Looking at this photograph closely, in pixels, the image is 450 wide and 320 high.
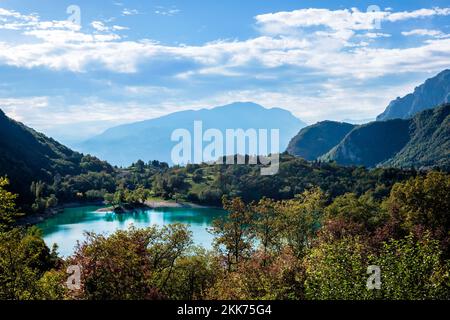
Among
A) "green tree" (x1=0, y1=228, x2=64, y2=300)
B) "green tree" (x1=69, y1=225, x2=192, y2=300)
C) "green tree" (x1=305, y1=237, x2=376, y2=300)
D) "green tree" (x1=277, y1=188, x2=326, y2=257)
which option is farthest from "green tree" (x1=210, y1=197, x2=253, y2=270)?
"green tree" (x1=0, y1=228, x2=64, y2=300)

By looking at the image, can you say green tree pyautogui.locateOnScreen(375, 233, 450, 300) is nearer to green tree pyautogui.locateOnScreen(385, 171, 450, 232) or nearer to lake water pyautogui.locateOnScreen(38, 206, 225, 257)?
green tree pyautogui.locateOnScreen(385, 171, 450, 232)

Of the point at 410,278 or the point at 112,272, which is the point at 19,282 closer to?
the point at 112,272

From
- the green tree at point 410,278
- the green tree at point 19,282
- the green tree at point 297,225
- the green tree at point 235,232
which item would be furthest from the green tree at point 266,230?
the green tree at point 19,282

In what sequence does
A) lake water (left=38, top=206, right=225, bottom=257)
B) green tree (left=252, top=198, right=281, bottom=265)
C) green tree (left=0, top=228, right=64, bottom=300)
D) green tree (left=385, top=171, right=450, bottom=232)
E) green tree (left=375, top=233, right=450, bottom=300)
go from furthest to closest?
lake water (left=38, top=206, right=225, bottom=257), green tree (left=385, top=171, right=450, bottom=232), green tree (left=252, top=198, right=281, bottom=265), green tree (left=0, top=228, right=64, bottom=300), green tree (left=375, top=233, right=450, bottom=300)

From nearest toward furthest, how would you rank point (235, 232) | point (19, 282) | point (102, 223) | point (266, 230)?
point (19, 282) < point (235, 232) < point (266, 230) < point (102, 223)

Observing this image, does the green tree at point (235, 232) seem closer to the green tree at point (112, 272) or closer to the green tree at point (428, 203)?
the green tree at point (112, 272)

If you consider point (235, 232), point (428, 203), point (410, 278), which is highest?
point (428, 203)

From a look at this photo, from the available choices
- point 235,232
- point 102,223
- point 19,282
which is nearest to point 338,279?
point 19,282

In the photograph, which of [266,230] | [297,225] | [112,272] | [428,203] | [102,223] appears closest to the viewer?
[112,272]

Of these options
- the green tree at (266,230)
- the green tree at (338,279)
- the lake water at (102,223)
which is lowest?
Result: the lake water at (102,223)
